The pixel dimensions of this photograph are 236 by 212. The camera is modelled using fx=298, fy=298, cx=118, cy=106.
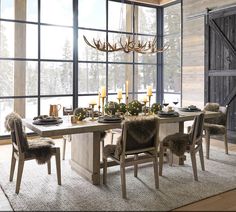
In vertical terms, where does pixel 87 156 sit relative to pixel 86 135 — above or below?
below

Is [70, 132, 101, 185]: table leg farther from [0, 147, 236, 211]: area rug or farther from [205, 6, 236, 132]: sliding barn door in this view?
[205, 6, 236, 132]: sliding barn door

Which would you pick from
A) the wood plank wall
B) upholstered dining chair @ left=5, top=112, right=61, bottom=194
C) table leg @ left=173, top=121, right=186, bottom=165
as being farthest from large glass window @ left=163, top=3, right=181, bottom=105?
upholstered dining chair @ left=5, top=112, right=61, bottom=194

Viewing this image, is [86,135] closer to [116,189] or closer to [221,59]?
[116,189]

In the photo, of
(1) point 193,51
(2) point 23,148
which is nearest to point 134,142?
(2) point 23,148

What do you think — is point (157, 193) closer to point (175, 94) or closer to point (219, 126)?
point (219, 126)

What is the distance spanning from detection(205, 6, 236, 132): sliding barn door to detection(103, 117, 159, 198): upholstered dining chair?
9.66 ft

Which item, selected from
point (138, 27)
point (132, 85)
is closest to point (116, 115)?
point (132, 85)

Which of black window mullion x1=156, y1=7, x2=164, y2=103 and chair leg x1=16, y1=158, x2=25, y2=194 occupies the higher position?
black window mullion x1=156, y1=7, x2=164, y2=103

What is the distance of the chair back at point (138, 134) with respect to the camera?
3.06m

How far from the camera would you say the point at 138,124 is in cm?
308

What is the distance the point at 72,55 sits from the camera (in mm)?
6246

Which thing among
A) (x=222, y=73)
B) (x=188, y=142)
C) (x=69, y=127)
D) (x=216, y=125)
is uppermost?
(x=222, y=73)

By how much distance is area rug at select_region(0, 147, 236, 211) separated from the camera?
9.46 ft

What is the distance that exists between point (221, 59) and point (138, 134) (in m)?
3.38
